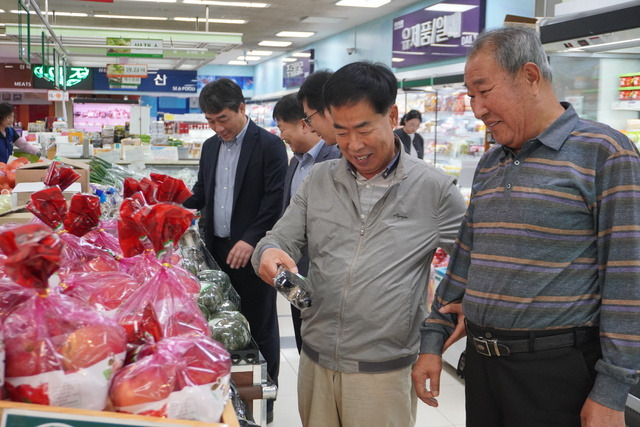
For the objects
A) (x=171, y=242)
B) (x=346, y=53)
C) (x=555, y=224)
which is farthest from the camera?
(x=346, y=53)

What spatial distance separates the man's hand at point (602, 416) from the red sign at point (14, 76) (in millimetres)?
23034

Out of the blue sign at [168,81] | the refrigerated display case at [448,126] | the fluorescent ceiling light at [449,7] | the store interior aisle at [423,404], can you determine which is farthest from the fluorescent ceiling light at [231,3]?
the blue sign at [168,81]

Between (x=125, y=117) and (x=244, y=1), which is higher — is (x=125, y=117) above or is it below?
below

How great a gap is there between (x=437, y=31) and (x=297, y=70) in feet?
27.2

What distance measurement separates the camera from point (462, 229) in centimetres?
187

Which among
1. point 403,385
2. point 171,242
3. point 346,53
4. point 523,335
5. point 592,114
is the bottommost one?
point 403,385

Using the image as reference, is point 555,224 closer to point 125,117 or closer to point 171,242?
point 171,242

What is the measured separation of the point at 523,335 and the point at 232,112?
2387 millimetres

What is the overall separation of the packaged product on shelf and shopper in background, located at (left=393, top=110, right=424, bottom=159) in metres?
7.77

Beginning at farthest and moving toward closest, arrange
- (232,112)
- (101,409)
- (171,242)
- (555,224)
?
1. (232,112)
2. (555,224)
3. (171,242)
4. (101,409)

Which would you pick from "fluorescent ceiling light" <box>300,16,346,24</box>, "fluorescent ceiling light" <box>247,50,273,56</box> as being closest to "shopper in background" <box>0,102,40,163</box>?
"fluorescent ceiling light" <box>300,16,346,24</box>

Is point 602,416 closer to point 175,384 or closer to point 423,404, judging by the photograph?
point 175,384

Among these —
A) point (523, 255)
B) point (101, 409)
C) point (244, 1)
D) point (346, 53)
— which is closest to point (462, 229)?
point (523, 255)

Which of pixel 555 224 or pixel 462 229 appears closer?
pixel 555 224
